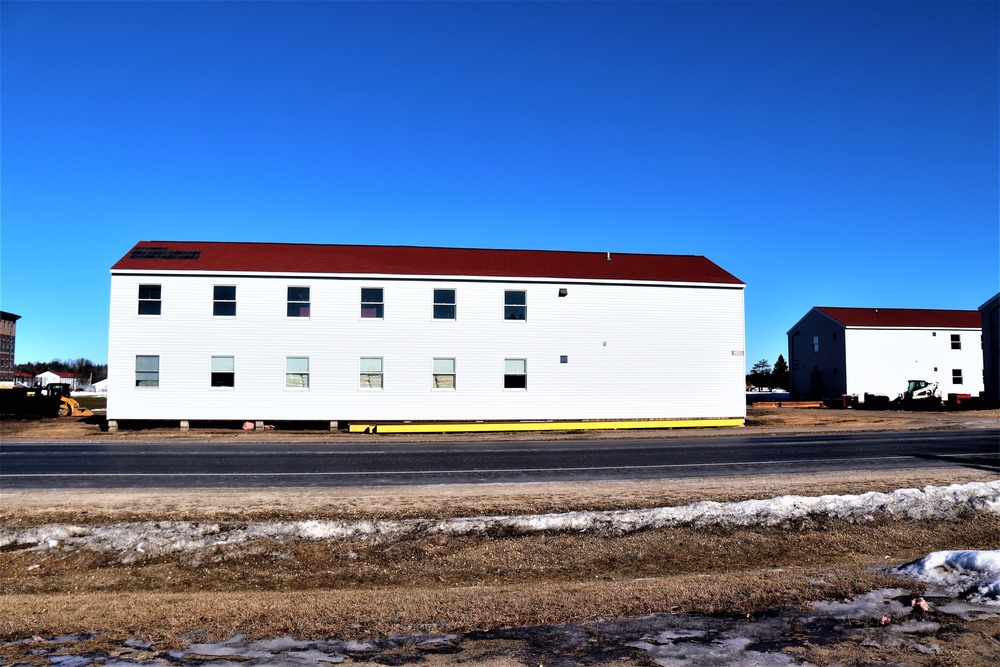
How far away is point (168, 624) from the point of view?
668 cm

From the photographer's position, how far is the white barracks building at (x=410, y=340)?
2825 centimetres

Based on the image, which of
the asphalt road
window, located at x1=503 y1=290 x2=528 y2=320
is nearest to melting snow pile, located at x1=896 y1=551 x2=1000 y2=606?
the asphalt road

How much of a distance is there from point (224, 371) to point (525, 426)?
38.4 feet

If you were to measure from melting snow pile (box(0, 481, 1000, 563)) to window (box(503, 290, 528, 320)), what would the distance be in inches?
748

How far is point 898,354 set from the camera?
5069 centimetres

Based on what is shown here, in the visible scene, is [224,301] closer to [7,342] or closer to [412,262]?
[412,262]

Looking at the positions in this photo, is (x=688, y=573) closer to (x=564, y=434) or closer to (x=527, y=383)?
(x=564, y=434)

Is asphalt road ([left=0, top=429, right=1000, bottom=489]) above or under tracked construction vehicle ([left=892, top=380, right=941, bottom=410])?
under

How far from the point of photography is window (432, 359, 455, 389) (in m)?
29.1

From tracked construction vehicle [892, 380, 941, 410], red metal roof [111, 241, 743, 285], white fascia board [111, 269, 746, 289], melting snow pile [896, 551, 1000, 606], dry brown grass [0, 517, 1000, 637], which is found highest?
red metal roof [111, 241, 743, 285]

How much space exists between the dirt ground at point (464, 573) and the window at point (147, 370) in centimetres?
1667

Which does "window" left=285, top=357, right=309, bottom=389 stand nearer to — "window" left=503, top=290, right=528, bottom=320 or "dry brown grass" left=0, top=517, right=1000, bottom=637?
"window" left=503, top=290, right=528, bottom=320

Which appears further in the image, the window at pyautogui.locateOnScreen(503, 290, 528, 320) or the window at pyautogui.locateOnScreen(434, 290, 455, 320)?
the window at pyautogui.locateOnScreen(503, 290, 528, 320)

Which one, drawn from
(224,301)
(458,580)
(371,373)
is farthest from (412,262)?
(458,580)
